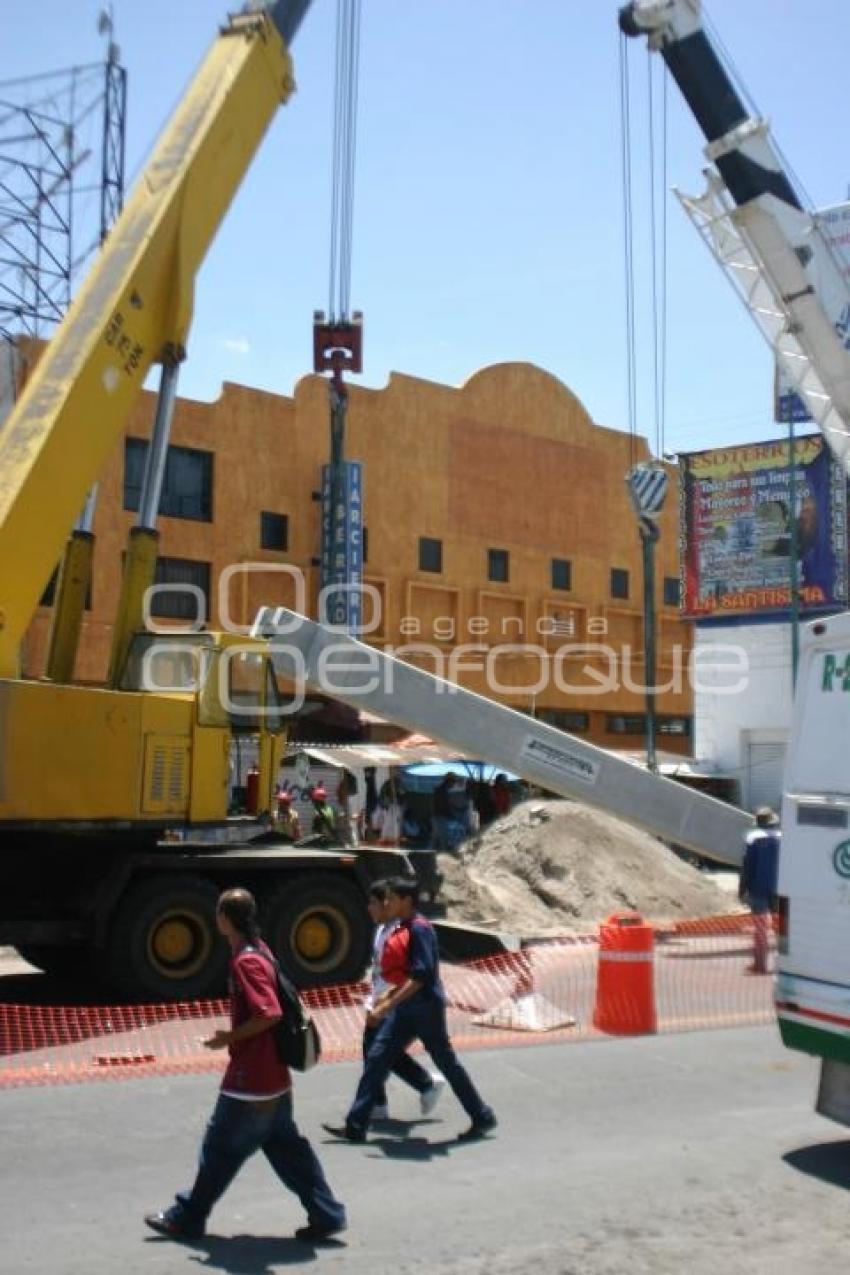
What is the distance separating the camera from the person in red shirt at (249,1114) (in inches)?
218

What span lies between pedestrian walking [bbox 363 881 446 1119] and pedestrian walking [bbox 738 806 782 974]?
6.95m

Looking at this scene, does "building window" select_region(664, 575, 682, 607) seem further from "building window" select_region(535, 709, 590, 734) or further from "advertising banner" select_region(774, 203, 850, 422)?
"advertising banner" select_region(774, 203, 850, 422)

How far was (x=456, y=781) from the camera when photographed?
81.3 feet

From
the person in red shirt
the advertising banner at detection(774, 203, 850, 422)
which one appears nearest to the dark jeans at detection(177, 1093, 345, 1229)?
the person in red shirt

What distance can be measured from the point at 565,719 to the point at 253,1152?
118 ft

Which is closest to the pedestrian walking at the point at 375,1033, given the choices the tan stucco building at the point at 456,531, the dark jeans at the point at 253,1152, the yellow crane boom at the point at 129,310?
the dark jeans at the point at 253,1152

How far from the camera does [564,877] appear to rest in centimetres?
1811

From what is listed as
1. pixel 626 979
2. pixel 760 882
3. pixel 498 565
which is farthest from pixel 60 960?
pixel 498 565

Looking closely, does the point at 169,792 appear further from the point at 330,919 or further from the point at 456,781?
the point at 456,781

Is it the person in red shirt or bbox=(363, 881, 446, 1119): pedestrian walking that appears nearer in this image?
the person in red shirt

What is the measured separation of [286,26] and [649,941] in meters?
9.77

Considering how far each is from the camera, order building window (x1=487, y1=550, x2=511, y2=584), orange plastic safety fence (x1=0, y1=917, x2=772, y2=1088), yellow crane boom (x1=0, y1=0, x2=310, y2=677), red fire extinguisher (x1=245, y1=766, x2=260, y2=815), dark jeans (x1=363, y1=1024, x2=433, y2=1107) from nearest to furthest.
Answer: dark jeans (x1=363, y1=1024, x2=433, y2=1107)
orange plastic safety fence (x1=0, y1=917, x2=772, y2=1088)
yellow crane boom (x1=0, y1=0, x2=310, y2=677)
red fire extinguisher (x1=245, y1=766, x2=260, y2=815)
building window (x1=487, y1=550, x2=511, y2=584)

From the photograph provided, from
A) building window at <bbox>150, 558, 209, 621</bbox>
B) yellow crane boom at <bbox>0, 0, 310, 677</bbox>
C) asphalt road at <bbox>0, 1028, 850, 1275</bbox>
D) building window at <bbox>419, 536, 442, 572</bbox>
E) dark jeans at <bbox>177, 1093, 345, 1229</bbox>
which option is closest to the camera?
dark jeans at <bbox>177, 1093, 345, 1229</bbox>

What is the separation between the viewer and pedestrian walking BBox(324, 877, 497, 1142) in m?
7.44
